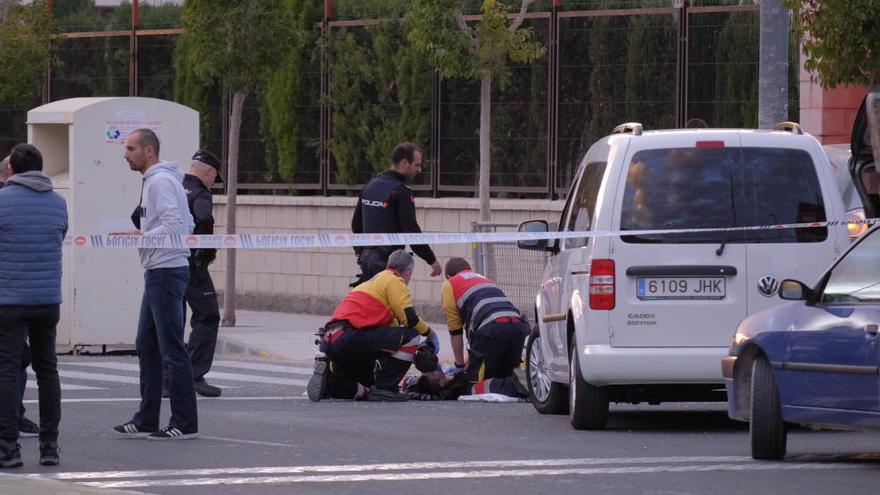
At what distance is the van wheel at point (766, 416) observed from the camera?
979 cm

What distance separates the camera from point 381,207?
14586mm

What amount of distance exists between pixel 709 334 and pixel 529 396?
266 cm

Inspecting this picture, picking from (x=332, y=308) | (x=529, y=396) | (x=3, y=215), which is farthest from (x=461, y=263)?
(x=332, y=308)

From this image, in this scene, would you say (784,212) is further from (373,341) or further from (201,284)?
(201,284)

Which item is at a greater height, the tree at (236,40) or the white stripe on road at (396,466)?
the tree at (236,40)

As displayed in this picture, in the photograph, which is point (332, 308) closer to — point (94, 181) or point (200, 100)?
point (200, 100)

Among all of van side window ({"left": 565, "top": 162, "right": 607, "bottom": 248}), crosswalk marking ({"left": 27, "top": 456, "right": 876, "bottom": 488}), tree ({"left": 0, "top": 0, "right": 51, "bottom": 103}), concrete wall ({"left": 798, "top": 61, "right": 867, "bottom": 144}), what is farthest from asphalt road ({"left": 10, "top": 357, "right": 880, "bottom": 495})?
tree ({"left": 0, "top": 0, "right": 51, "bottom": 103})

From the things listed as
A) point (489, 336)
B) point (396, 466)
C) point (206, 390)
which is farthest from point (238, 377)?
point (396, 466)

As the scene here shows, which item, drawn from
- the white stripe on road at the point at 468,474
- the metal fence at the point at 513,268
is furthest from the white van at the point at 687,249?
the metal fence at the point at 513,268

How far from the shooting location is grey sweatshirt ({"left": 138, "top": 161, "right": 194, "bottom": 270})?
1097 centimetres

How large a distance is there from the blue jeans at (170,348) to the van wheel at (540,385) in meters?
2.71

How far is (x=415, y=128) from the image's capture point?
23047 mm

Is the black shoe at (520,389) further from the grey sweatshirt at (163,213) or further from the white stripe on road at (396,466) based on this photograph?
the white stripe on road at (396,466)

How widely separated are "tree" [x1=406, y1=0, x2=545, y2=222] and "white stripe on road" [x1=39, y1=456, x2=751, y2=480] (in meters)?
9.40
